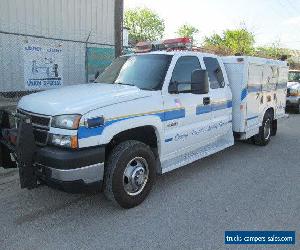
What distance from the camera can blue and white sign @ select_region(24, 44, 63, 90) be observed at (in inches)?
373

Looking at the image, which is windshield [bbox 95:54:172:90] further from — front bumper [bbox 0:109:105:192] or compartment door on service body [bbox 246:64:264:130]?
compartment door on service body [bbox 246:64:264:130]

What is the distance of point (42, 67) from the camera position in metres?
9.85

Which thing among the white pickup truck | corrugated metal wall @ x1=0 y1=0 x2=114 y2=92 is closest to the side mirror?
the white pickup truck

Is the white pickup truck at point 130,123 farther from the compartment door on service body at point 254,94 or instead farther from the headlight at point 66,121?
the compartment door on service body at point 254,94

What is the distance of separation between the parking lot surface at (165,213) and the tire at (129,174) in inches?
7.2

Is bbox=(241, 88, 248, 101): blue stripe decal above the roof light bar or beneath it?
beneath

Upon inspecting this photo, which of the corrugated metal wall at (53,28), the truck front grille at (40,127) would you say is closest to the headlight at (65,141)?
the truck front grille at (40,127)

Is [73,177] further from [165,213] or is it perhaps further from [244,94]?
[244,94]

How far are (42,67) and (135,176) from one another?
21.4 feet

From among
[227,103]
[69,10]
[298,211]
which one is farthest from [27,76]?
[298,211]

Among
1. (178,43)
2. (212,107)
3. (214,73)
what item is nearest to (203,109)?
(212,107)

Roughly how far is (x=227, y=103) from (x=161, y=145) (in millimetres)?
2052

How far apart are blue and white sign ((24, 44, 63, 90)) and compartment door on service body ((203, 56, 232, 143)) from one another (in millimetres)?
5447

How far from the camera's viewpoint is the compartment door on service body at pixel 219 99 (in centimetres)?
593
